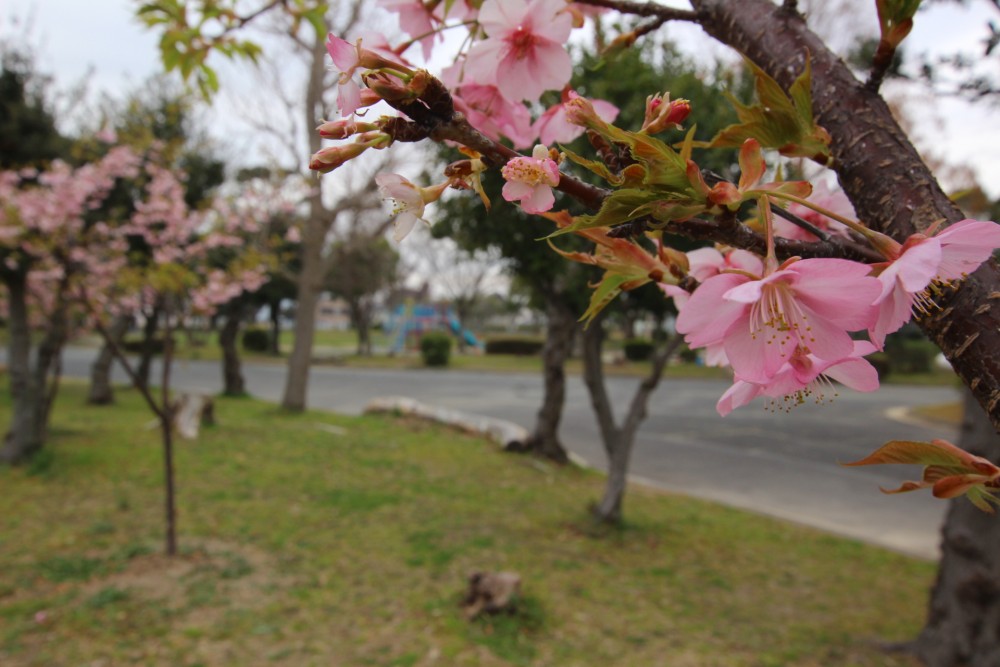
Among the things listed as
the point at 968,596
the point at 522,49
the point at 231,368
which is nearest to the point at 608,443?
the point at 968,596

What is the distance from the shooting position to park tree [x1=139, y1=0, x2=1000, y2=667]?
0.42 meters

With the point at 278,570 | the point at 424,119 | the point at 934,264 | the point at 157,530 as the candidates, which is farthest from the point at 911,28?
the point at 157,530

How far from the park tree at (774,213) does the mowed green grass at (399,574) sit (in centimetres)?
307

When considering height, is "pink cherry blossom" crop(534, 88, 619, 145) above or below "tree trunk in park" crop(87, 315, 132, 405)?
above

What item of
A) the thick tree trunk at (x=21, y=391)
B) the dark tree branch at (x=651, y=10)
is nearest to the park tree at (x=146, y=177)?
the thick tree trunk at (x=21, y=391)

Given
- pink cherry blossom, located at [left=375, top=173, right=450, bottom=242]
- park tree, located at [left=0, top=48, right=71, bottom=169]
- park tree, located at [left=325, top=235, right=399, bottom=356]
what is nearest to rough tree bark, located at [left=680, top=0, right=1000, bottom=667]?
pink cherry blossom, located at [left=375, top=173, right=450, bottom=242]

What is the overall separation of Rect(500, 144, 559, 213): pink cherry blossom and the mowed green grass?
3.13 m

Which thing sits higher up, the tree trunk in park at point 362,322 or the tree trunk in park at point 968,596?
the tree trunk in park at point 362,322

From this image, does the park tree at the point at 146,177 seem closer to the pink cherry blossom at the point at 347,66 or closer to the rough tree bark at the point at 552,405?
the rough tree bark at the point at 552,405

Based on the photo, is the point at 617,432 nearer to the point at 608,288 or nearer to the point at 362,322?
the point at 608,288

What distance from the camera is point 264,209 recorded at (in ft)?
33.3

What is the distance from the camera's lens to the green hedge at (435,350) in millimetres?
22812

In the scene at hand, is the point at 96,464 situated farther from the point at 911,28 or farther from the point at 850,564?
the point at 911,28

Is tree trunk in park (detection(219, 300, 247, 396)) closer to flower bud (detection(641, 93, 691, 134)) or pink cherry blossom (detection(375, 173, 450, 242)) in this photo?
pink cherry blossom (detection(375, 173, 450, 242))
